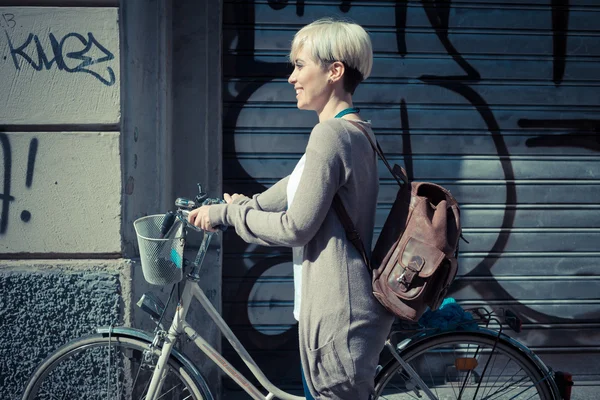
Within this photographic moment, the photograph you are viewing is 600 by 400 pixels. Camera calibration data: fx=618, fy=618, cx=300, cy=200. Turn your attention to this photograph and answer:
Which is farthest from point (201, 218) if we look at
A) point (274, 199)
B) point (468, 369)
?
point (468, 369)

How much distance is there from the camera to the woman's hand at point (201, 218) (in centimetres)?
226

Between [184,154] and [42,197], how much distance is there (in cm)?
92

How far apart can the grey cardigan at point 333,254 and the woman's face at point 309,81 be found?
173mm

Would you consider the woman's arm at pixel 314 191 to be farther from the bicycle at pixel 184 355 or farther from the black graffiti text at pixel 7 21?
the black graffiti text at pixel 7 21

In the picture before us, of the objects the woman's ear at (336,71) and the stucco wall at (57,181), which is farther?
the stucco wall at (57,181)

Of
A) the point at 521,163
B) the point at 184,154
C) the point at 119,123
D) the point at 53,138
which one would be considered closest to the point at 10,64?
the point at 53,138

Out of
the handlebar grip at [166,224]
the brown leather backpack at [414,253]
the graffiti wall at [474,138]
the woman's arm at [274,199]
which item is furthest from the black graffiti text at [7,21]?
the brown leather backpack at [414,253]

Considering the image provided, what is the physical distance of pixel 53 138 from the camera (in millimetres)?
3270

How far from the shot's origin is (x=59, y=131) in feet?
10.8

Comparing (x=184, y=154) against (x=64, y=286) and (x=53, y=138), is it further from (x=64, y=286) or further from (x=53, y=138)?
(x=64, y=286)

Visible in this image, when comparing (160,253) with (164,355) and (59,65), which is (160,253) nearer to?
(164,355)

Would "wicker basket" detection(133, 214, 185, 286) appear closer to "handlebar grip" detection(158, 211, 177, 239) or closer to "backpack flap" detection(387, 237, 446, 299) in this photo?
"handlebar grip" detection(158, 211, 177, 239)

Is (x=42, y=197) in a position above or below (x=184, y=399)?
above

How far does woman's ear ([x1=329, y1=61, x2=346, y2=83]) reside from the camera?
2.16 meters
